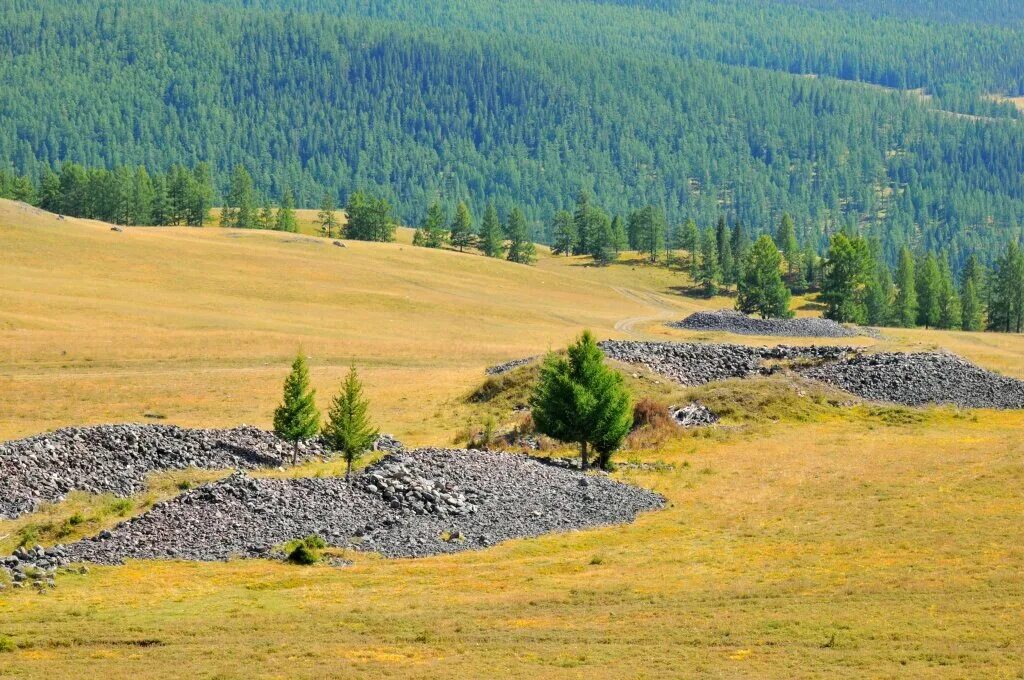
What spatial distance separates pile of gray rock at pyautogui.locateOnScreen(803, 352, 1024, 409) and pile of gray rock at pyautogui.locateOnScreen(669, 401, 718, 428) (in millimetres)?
12352

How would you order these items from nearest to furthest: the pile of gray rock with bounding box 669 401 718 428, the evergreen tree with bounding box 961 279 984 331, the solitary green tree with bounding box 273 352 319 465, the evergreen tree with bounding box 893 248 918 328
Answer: the solitary green tree with bounding box 273 352 319 465 → the pile of gray rock with bounding box 669 401 718 428 → the evergreen tree with bounding box 893 248 918 328 → the evergreen tree with bounding box 961 279 984 331

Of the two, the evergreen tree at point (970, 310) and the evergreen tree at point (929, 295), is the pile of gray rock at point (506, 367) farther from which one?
the evergreen tree at point (970, 310)

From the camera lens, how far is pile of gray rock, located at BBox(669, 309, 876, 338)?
112 metres

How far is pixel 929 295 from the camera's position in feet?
543

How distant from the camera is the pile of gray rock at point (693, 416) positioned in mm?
67875

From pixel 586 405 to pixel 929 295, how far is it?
4697 inches

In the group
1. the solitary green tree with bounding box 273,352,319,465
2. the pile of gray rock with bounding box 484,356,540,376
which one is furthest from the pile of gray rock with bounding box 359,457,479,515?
the pile of gray rock with bounding box 484,356,540,376

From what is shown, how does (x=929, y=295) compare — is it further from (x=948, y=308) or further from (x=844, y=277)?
(x=844, y=277)

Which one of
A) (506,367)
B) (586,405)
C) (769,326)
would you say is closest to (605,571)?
(586,405)

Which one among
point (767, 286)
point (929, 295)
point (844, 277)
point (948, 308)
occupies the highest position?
point (844, 277)

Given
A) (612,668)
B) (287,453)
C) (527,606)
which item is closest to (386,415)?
(287,453)

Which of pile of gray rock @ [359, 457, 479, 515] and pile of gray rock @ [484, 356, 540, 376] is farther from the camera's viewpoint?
pile of gray rock @ [484, 356, 540, 376]

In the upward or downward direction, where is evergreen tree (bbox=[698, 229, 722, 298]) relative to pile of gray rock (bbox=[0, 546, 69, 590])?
upward

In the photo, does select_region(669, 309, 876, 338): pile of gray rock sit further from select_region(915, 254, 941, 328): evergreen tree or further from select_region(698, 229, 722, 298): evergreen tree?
select_region(698, 229, 722, 298): evergreen tree
